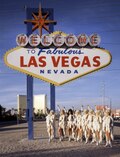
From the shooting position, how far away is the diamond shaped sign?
2661 centimetres

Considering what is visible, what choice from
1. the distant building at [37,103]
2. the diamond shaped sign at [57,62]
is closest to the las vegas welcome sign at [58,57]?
the diamond shaped sign at [57,62]

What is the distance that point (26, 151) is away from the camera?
21297mm

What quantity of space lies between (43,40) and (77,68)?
2628mm

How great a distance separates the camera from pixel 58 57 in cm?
2711

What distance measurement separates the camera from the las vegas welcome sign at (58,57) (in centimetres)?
2648

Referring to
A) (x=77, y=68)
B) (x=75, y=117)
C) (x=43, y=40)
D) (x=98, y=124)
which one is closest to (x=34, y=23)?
(x=43, y=40)

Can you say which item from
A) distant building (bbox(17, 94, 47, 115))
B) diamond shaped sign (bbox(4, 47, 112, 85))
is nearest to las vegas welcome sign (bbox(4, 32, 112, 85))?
diamond shaped sign (bbox(4, 47, 112, 85))

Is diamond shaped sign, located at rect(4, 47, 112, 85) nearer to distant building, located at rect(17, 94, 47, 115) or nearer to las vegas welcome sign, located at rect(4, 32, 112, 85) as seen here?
las vegas welcome sign, located at rect(4, 32, 112, 85)

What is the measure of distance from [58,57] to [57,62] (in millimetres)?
344

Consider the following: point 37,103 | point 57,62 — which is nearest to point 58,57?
point 57,62

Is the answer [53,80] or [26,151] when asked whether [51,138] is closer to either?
[53,80]

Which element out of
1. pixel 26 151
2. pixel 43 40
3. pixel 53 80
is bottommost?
pixel 26 151

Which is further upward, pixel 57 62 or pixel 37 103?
pixel 57 62

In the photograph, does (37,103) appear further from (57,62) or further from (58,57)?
(57,62)
